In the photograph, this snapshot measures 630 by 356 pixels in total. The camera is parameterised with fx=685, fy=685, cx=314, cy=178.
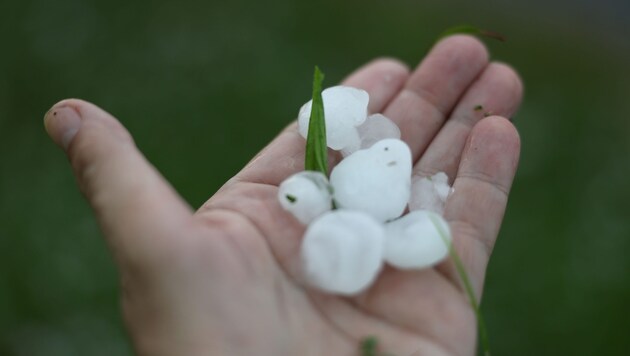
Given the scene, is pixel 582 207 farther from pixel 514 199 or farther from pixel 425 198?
pixel 425 198

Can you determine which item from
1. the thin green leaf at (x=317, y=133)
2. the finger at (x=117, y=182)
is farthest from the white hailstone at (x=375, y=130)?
the finger at (x=117, y=182)

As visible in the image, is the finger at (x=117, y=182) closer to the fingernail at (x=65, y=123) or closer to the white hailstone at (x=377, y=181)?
the fingernail at (x=65, y=123)

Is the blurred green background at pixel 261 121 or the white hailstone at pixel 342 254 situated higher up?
the white hailstone at pixel 342 254

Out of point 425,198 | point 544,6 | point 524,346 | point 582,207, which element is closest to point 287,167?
point 425,198

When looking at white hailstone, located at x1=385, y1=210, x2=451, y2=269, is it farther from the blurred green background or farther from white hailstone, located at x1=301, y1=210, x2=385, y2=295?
the blurred green background

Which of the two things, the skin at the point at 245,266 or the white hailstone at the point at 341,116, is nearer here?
the skin at the point at 245,266

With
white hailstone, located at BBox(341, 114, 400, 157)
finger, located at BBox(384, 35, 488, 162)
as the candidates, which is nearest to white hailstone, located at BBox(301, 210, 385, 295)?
white hailstone, located at BBox(341, 114, 400, 157)
